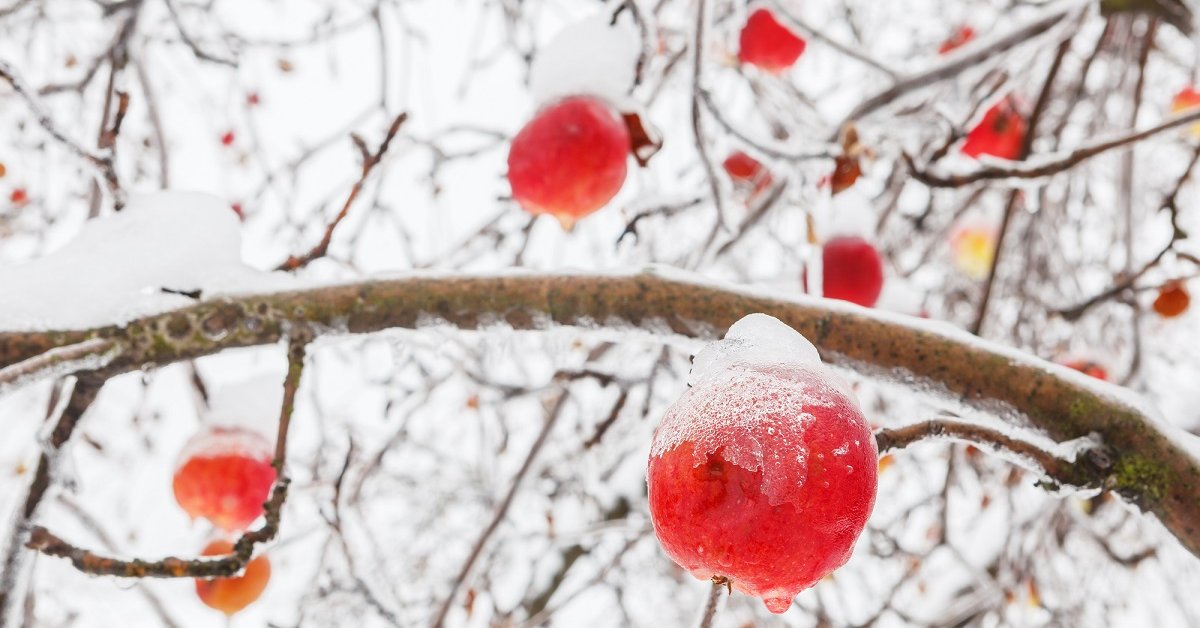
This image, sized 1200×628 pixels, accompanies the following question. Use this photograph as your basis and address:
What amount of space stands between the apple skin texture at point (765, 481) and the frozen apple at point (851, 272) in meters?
1.00

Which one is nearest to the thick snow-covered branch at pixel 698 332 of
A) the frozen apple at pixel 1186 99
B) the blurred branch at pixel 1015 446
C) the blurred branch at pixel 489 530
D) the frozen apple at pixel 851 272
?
Answer: the blurred branch at pixel 1015 446

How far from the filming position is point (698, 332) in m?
0.92

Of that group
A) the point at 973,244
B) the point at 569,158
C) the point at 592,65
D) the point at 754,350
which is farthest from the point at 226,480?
the point at 973,244

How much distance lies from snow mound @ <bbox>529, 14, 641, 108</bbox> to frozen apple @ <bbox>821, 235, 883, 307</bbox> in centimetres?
53

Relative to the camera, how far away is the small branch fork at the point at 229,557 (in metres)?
0.88

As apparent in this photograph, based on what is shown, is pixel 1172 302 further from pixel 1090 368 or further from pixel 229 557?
pixel 229 557

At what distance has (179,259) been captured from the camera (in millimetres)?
1009

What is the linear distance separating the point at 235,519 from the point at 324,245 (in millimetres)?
673

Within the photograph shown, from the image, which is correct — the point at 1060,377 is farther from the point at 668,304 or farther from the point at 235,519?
the point at 235,519

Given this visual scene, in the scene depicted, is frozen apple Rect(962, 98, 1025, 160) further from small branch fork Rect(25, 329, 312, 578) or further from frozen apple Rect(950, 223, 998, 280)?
small branch fork Rect(25, 329, 312, 578)

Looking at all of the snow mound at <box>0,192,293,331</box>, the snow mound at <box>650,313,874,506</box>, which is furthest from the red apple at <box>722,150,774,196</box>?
the snow mound at <box>650,313,874,506</box>

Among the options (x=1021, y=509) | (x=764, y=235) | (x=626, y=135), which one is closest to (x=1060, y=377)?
(x=626, y=135)

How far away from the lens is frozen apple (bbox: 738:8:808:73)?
2277 millimetres

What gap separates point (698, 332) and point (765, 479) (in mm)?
288
